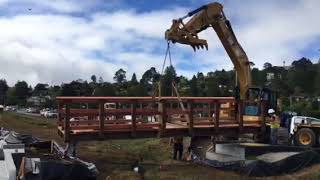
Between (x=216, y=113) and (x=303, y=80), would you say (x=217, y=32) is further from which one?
(x=303, y=80)

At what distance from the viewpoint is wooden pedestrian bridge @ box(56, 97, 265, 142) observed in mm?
16094

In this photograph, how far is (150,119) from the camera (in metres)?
20.8

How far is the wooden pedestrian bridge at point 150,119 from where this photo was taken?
634 inches

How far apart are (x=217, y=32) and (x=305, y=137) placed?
596 centimetres

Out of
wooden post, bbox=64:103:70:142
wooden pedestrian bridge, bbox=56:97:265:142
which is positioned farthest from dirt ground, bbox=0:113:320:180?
wooden post, bbox=64:103:70:142

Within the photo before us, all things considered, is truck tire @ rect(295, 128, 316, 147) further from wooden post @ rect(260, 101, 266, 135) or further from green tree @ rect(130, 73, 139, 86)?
green tree @ rect(130, 73, 139, 86)

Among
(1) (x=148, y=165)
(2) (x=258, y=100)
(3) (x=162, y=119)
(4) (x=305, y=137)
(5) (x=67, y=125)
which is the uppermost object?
(2) (x=258, y=100)

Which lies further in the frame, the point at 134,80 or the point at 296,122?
the point at 134,80

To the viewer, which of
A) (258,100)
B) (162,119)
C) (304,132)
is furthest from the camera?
(304,132)

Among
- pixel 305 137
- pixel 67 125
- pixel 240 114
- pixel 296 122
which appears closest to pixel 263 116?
pixel 240 114

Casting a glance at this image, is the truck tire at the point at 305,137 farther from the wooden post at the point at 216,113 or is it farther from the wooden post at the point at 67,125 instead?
the wooden post at the point at 67,125

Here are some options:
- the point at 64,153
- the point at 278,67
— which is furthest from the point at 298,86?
the point at 64,153

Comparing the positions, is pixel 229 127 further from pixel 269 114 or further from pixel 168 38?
pixel 168 38

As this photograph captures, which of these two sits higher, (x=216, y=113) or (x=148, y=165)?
(x=216, y=113)
